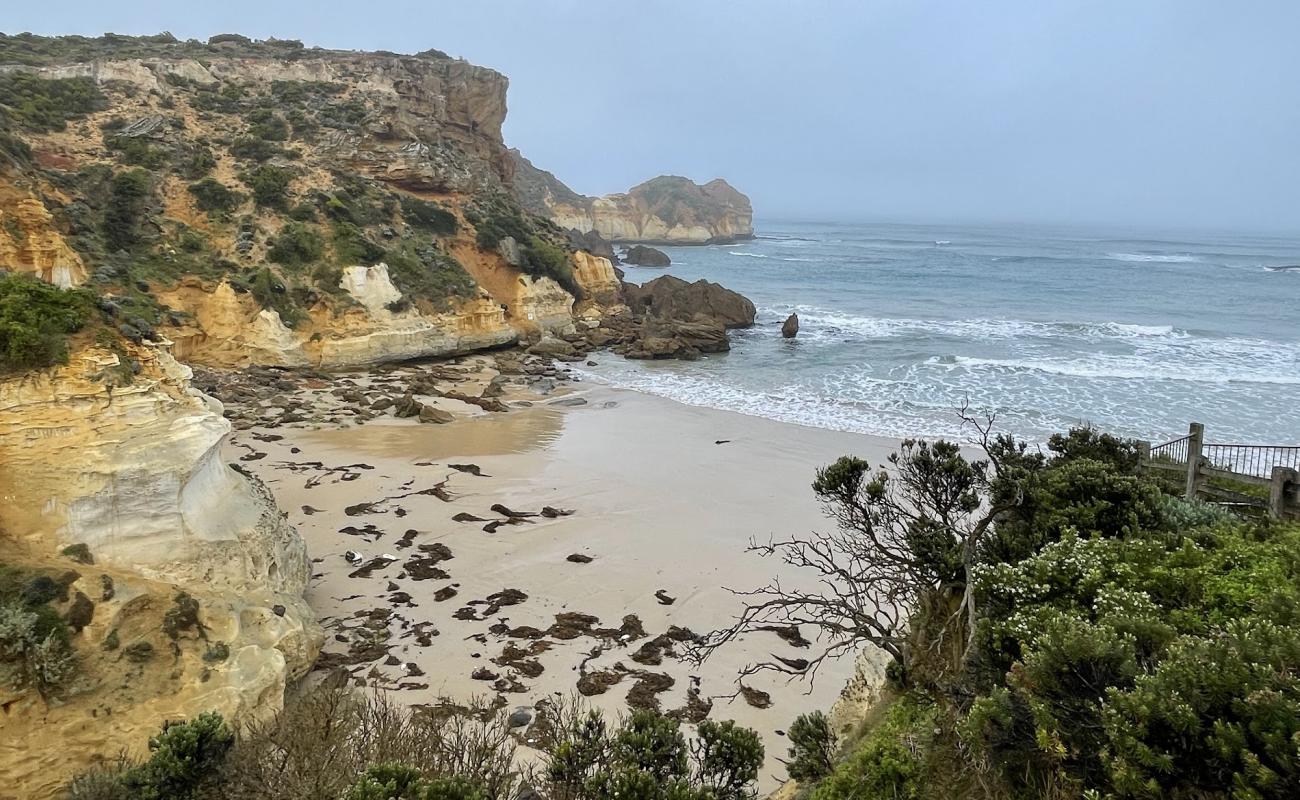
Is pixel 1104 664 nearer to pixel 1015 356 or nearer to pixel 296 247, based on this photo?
pixel 296 247

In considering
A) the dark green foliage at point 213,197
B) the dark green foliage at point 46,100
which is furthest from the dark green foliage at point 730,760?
the dark green foliage at point 46,100

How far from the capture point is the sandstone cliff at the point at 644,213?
10200 centimetres

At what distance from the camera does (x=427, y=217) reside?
32625 mm

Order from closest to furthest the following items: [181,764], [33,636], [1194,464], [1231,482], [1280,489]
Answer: [181,764]
[33,636]
[1280,489]
[1231,482]
[1194,464]

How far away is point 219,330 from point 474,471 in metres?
13.7

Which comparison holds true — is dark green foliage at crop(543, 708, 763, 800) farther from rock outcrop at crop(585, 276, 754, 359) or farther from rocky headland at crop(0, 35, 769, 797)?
rock outcrop at crop(585, 276, 754, 359)

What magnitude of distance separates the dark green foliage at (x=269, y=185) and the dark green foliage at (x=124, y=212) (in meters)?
3.88

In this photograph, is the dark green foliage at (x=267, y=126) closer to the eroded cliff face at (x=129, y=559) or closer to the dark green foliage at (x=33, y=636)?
the eroded cliff face at (x=129, y=559)

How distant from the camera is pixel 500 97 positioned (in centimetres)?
4550

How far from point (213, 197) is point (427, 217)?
838cm

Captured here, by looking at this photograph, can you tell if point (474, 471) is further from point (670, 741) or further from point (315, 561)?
point (670, 741)

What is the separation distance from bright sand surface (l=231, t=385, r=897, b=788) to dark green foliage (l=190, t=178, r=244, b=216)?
45.0ft

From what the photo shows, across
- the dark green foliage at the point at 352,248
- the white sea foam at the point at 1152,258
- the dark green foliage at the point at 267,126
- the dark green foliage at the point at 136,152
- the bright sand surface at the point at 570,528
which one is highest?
the dark green foliage at the point at 267,126

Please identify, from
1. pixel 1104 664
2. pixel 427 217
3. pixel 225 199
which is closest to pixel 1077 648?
pixel 1104 664
